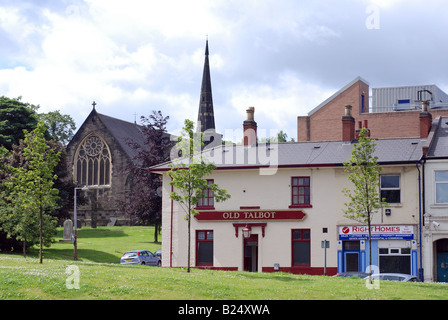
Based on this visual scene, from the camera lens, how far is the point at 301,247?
131 feet

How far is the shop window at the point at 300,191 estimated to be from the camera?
1591 inches

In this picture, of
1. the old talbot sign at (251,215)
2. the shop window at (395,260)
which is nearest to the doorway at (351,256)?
the shop window at (395,260)

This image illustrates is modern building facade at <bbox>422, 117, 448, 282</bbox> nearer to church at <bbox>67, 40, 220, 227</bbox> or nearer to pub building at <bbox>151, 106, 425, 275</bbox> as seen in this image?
pub building at <bbox>151, 106, 425, 275</bbox>

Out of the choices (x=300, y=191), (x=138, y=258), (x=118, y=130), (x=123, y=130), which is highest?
(x=123, y=130)

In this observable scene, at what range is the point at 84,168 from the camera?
298 feet

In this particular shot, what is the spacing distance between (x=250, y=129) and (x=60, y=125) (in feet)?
209

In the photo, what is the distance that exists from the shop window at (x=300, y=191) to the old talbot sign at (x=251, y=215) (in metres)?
0.64

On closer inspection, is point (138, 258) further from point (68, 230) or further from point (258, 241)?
point (68, 230)

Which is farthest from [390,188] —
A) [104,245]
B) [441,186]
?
[104,245]

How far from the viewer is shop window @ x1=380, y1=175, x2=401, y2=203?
38.8 meters

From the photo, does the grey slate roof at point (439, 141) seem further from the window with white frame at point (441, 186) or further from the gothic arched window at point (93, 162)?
the gothic arched window at point (93, 162)

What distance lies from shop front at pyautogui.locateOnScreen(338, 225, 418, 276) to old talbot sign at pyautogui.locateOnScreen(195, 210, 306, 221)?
269cm
